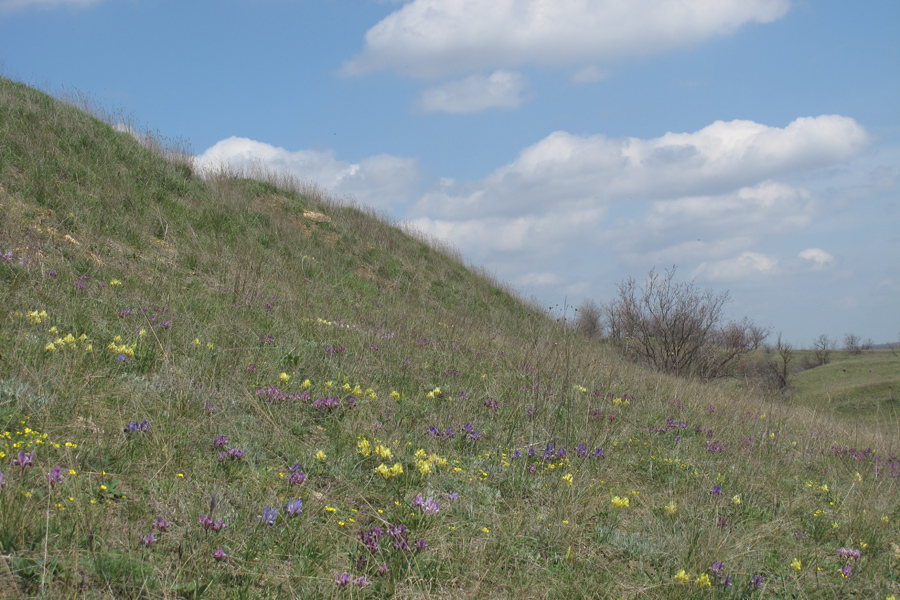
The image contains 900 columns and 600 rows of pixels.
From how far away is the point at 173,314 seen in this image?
470cm

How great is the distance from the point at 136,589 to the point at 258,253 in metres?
8.22

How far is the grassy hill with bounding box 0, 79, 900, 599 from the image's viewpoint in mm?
2086

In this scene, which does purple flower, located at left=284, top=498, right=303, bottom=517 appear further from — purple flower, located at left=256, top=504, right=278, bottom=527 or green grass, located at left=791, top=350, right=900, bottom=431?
green grass, located at left=791, top=350, right=900, bottom=431

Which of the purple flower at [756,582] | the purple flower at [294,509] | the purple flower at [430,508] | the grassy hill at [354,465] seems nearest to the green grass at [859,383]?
the grassy hill at [354,465]

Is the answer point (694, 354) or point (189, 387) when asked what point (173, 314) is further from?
point (694, 354)

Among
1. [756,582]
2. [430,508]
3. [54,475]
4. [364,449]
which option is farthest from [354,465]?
[756,582]

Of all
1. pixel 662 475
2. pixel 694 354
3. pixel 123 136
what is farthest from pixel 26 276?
pixel 694 354

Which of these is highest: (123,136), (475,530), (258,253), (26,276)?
(123,136)

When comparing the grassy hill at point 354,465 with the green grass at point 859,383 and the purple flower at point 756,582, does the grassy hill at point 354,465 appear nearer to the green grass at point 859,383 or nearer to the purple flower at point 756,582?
the purple flower at point 756,582

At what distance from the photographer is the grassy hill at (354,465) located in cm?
209

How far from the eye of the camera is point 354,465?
2.96 metres

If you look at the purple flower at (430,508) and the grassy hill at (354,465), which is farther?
the purple flower at (430,508)

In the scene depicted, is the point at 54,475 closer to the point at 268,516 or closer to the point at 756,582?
the point at 268,516

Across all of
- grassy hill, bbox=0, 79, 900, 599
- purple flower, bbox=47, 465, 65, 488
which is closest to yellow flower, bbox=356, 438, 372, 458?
grassy hill, bbox=0, 79, 900, 599
